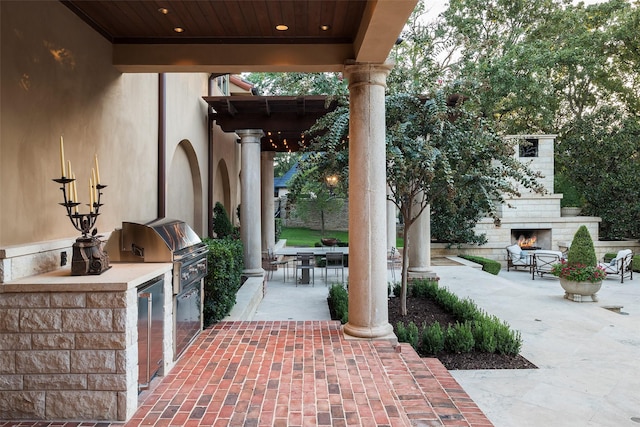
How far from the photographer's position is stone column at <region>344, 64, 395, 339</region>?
4.98 metres

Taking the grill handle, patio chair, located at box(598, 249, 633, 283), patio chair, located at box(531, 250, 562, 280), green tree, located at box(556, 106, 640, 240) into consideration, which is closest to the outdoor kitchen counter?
the grill handle

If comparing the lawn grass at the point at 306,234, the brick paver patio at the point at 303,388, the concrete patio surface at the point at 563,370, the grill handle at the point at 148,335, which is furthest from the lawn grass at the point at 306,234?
the grill handle at the point at 148,335

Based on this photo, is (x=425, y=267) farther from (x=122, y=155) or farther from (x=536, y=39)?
(x=536, y=39)

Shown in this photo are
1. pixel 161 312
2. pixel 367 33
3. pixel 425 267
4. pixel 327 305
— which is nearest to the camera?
pixel 161 312

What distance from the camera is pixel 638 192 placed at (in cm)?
1784

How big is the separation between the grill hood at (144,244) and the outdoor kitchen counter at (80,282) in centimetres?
51

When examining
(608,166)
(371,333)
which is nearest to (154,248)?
(371,333)

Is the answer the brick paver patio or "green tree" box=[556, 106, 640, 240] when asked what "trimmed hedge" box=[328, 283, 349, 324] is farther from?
"green tree" box=[556, 106, 640, 240]

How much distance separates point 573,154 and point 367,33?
63.7 ft

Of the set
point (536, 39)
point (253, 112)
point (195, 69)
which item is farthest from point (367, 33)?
point (536, 39)

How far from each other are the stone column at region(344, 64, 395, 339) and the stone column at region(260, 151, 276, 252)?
968 centimetres

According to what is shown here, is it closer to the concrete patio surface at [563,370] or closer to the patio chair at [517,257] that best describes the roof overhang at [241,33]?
the concrete patio surface at [563,370]

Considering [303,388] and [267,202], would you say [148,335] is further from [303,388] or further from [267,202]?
[267,202]

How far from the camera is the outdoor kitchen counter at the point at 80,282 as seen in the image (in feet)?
9.86
